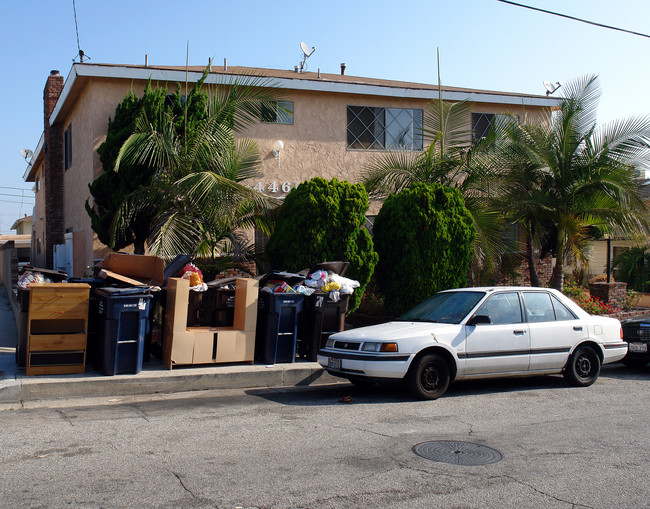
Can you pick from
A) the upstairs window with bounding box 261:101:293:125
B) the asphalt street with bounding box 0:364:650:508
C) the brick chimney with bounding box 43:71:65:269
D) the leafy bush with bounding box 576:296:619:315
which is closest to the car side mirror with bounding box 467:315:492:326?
the asphalt street with bounding box 0:364:650:508

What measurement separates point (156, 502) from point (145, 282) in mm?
5684

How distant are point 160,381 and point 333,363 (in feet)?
7.62

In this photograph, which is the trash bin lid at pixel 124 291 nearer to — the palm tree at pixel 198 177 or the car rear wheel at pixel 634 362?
the palm tree at pixel 198 177

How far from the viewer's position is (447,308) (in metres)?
9.11

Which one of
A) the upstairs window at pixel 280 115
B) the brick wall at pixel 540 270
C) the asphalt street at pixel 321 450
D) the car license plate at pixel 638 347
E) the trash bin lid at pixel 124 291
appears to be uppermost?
the upstairs window at pixel 280 115

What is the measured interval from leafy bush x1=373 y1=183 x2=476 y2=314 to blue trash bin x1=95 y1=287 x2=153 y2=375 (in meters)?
5.52

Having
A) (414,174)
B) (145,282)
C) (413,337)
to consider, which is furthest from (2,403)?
(414,174)

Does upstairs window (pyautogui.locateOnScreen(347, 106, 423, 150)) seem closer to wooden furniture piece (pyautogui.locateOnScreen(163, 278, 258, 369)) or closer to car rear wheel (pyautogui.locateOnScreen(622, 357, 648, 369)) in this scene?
car rear wheel (pyautogui.locateOnScreen(622, 357, 648, 369))

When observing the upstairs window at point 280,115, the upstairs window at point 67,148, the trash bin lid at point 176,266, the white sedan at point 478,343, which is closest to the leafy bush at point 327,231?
the trash bin lid at point 176,266

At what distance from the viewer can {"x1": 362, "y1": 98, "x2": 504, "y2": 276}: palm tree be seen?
13.5m

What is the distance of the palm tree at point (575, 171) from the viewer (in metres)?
13.5

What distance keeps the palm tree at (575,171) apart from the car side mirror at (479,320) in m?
5.87

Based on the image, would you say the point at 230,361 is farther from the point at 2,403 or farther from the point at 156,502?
the point at 156,502

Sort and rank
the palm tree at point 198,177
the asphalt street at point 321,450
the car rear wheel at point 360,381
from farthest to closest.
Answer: the palm tree at point 198,177, the car rear wheel at point 360,381, the asphalt street at point 321,450
